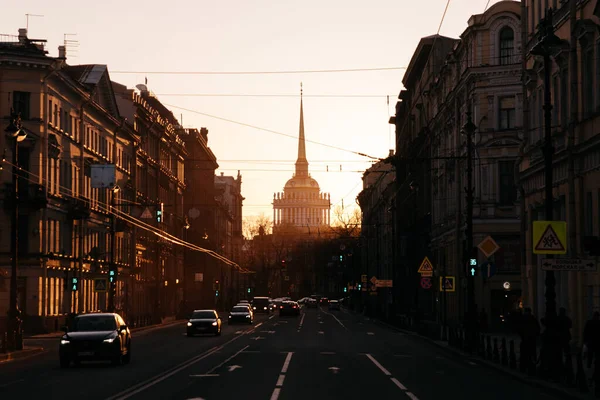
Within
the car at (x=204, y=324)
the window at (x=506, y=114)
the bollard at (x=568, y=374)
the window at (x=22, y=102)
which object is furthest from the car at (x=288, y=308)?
the bollard at (x=568, y=374)

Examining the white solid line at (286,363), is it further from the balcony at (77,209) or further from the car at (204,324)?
the balcony at (77,209)

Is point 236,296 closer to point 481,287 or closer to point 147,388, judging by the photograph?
point 481,287

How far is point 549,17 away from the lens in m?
26.7

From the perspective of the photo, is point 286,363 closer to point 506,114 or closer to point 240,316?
point 506,114

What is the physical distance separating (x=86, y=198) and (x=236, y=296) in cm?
9974

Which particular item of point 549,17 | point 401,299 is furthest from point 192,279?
point 549,17

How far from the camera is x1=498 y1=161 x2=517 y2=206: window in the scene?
62.8 m

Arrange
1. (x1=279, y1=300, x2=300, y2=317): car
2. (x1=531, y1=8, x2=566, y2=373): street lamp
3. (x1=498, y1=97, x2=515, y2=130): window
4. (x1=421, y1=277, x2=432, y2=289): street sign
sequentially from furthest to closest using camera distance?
(x1=279, y1=300, x2=300, y2=317): car
(x1=498, y1=97, x2=515, y2=130): window
(x1=421, y1=277, x2=432, y2=289): street sign
(x1=531, y1=8, x2=566, y2=373): street lamp

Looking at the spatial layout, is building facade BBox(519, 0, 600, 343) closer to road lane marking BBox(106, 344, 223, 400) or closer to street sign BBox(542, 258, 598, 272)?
street sign BBox(542, 258, 598, 272)

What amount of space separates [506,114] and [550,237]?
122ft

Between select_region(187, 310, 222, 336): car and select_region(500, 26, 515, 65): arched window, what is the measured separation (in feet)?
68.1

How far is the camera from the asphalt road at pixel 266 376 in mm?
22219

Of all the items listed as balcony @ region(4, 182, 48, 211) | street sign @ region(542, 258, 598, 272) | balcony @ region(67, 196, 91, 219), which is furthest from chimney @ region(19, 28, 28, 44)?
street sign @ region(542, 258, 598, 272)

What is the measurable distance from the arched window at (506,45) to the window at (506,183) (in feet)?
18.2
